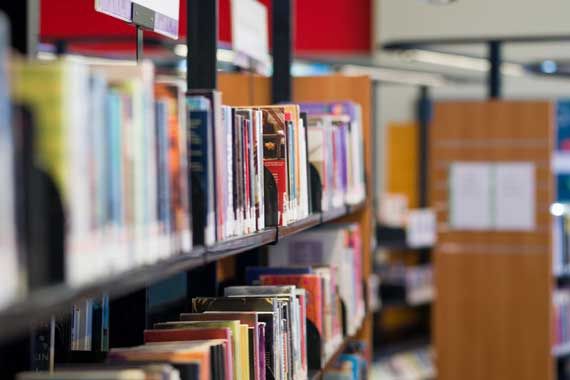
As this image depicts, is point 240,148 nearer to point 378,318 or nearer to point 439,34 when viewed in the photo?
point 378,318

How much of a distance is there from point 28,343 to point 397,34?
1026 cm

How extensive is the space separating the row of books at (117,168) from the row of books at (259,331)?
0.23 meters

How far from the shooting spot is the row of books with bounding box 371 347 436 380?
825 cm

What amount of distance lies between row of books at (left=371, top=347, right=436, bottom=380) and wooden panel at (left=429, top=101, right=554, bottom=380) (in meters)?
1.64

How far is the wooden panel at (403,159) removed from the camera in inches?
419

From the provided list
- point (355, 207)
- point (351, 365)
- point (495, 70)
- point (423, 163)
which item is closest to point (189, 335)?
point (351, 365)

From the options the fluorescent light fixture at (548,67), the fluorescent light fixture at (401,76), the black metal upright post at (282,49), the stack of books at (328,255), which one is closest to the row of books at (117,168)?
the stack of books at (328,255)

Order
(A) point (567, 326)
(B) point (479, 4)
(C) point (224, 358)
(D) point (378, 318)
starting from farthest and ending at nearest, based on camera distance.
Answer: (B) point (479, 4) → (D) point (378, 318) → (A) point (567, 326) → (C) point (224, 358)

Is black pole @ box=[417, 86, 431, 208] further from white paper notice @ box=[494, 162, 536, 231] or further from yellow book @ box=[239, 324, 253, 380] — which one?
yellow book @ box=[239, 324, 253, 380]

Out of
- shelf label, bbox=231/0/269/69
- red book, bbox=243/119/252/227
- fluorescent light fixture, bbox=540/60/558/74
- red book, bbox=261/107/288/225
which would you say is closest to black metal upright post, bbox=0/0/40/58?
red book, bbox=243/119/252/227

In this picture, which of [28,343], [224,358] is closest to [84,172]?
[28,343]

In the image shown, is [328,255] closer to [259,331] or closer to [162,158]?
[259,331]

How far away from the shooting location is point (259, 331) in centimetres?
251

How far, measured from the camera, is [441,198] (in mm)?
6645
